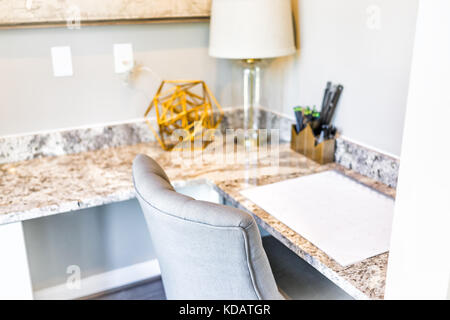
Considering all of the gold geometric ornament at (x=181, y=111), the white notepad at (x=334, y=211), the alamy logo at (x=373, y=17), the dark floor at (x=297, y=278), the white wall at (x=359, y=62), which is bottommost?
the dark floor at (x=297, y=278)

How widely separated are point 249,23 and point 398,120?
62 cm

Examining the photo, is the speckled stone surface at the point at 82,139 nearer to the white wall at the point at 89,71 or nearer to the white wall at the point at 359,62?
the white wall at the point at 89,71

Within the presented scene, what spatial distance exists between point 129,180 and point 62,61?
56 centimetres

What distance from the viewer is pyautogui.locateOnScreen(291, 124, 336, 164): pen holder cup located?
159cm

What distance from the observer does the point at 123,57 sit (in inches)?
68.4

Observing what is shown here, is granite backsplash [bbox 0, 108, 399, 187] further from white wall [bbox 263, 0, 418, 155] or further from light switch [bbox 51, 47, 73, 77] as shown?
light switch [bbox 51, 47, 73, 77]

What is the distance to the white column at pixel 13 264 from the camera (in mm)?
1260

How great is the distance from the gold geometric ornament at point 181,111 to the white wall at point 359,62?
38 cm

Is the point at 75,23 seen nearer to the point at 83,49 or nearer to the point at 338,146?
the point at 83,49

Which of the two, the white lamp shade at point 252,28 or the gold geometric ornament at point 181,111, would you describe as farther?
the gold geometric ornament at point 181,111

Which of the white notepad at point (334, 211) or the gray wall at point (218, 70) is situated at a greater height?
the gray wall at point (218, 70)

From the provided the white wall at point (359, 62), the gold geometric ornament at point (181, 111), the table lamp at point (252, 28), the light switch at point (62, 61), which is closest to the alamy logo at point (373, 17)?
the white wall at point (359, 62)

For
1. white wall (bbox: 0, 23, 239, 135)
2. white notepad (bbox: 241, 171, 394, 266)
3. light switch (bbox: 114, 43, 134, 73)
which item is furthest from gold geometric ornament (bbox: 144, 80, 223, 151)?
white notepad (bbox: 241, 171, 394, 266)
